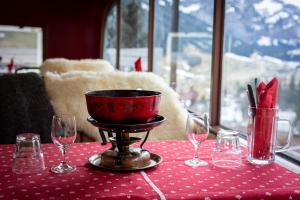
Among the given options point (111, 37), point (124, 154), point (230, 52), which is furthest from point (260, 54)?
point (111, 37)

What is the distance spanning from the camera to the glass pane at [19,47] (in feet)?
21.3

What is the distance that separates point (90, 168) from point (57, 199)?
0.27 metres

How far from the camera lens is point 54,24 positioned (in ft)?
22.5

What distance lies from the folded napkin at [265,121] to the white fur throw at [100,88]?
106 centimetres

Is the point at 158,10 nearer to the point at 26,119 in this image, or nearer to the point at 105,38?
the point at 26,119

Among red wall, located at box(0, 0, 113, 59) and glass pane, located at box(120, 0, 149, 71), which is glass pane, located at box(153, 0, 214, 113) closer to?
glass pane, located at box(120, 0, 149, 71)

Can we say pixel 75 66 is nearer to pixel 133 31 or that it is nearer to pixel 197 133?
pixel 133 31

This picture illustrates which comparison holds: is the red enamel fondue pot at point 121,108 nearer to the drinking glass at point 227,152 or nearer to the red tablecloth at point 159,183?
the red tablecloth at point 159,183

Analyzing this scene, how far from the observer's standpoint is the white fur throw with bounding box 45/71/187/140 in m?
2.24

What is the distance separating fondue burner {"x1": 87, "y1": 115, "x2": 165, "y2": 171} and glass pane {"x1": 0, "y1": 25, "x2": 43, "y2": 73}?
5.58 meters

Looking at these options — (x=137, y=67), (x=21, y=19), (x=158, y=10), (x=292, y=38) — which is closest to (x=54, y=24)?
(x=21, y=19)

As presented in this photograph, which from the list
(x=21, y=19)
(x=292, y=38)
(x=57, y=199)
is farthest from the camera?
(x=21, y=19)

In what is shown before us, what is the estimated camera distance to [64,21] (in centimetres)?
690

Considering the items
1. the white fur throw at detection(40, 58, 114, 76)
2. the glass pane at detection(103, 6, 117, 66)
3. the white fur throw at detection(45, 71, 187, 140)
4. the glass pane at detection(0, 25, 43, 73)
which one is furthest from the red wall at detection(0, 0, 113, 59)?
the white fur throw at detection(45, 71, 187, 140)
